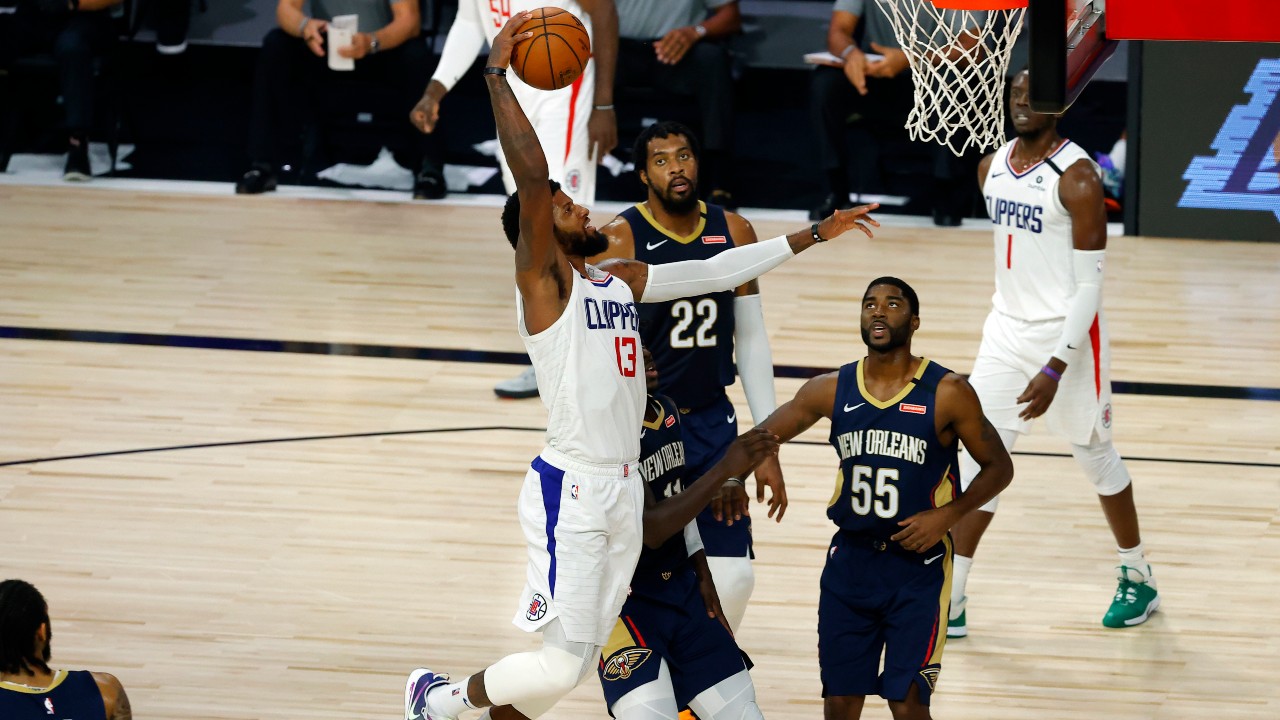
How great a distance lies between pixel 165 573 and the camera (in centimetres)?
600

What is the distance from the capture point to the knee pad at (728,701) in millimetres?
4363

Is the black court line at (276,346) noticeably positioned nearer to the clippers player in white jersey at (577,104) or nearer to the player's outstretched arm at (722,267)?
the clippers player in white jersey at (577,104)

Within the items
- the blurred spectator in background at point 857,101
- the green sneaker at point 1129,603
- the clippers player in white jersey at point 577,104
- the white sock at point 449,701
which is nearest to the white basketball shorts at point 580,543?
the white sock at point 449,701

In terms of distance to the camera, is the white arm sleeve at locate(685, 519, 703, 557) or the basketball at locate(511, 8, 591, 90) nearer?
the basketball at locate(511, 8, 591, 90)

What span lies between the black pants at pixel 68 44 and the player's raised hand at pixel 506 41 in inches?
331

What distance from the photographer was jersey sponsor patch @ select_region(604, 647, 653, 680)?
4.35 metres

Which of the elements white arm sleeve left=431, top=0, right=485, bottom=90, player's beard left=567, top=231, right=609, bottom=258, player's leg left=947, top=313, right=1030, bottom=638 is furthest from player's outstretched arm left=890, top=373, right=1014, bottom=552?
white arm sleeve left=431, top=0, right=485, bottom=90

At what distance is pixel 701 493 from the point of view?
4281mm

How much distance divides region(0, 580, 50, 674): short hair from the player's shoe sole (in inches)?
40.6

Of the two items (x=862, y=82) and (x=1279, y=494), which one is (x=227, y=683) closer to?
(x=1279, y=494)

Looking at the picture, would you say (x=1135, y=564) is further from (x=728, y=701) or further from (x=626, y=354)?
(x=626, y=354)

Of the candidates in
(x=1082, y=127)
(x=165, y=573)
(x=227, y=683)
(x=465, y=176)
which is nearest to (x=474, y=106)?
(x=465, y=176)

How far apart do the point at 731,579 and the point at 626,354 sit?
1.04 meters

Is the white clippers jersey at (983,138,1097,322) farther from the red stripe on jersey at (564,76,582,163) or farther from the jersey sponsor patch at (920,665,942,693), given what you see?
the red stripe on jersey at (564,76,582,163)
